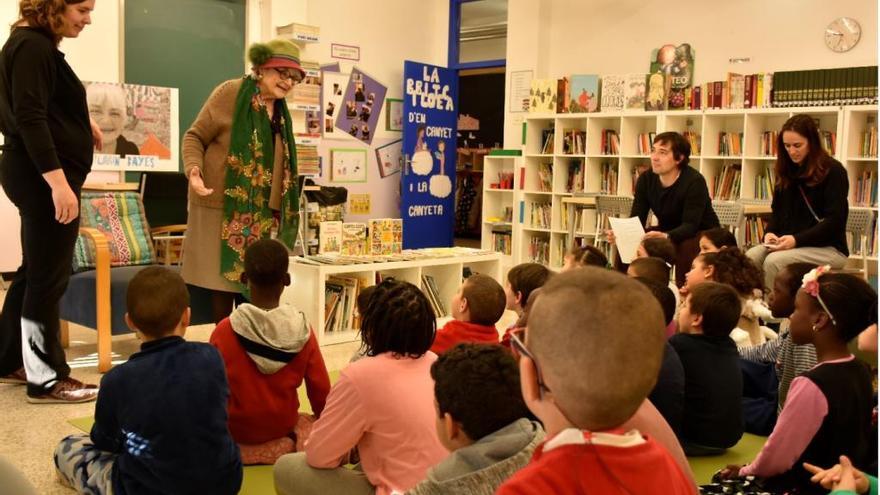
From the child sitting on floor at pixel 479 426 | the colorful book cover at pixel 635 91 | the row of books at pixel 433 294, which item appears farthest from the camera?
the colorful book cover at pixel 635 91

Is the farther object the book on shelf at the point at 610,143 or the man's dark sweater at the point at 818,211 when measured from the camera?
the book on shelf at the point at 610,143

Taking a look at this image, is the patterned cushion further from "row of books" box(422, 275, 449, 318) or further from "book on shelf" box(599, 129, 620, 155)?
"book on shelf" box(599, 129, 620, 155)

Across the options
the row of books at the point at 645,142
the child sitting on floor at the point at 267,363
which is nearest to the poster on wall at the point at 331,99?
the row of books at the point at 645,142

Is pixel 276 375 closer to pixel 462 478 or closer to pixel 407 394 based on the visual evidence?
pixel 407 394

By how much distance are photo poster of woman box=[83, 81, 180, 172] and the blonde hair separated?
3.71 metres

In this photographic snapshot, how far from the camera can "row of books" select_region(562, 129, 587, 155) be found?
8.42m

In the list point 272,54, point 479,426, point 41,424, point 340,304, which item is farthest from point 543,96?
point 479,426

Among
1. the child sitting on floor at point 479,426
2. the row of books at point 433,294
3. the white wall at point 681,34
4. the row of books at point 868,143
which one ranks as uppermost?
the white wall at point 681,34

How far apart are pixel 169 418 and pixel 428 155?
304 inches

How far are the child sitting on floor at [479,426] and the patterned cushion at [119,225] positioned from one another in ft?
11.0

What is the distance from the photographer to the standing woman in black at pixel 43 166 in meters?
3.21

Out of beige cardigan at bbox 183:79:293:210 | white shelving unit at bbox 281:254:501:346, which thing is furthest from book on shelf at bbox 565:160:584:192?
beige cardigan at bbox 183:79:293:210

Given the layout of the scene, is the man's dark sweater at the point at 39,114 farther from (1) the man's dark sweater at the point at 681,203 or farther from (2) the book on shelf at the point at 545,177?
(2) the book on shelf at the point at 545,177

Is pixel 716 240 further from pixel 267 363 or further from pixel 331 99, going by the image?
pixel 331 99
